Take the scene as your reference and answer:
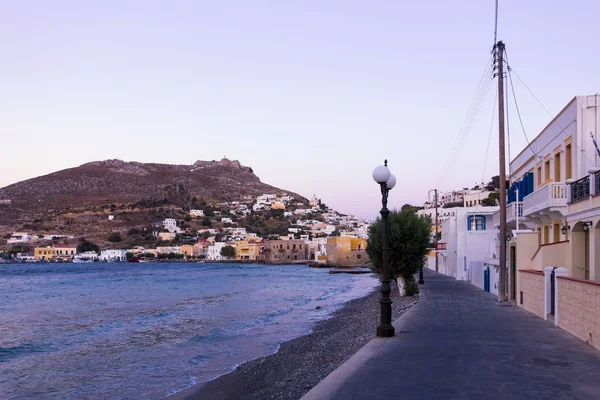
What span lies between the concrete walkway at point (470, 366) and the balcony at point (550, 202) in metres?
4.78

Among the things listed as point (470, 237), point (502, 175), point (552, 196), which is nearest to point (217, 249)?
point (470, 237)

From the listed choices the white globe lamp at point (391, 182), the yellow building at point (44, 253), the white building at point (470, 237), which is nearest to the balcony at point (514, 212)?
the white building at point (470, 237)

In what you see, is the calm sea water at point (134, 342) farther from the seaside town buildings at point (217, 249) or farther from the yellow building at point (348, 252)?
the seaside town buildings at point (217, 249)

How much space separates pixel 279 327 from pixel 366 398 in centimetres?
1942

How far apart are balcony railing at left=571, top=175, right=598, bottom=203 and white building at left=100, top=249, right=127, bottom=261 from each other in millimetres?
151605

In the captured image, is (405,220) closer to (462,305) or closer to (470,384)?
(462,305)

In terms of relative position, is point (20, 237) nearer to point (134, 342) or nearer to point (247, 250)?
point (247, 250)

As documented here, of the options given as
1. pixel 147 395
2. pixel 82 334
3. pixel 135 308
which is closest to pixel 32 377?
pixel 147 395

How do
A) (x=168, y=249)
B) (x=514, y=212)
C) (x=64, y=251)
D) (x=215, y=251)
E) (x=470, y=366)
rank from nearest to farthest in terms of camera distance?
(x=470, y=366), (x=514, y=212), (x=64, y=251), (x=168, y=249), (x=215, y=251)

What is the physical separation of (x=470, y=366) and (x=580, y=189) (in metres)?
9.41

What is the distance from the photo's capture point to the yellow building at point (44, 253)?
159312 mm

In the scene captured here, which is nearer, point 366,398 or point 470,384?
point 366,398

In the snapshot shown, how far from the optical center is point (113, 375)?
54.2 feet

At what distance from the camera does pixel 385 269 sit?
13164 mm
